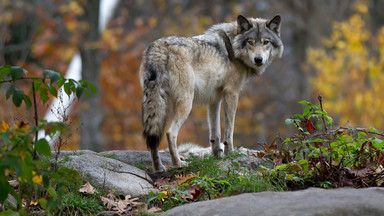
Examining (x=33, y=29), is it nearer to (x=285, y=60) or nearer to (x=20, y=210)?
(x=285, y=60)

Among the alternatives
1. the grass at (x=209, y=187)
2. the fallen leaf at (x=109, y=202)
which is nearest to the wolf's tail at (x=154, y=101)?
the grass at (x=209, y=187)

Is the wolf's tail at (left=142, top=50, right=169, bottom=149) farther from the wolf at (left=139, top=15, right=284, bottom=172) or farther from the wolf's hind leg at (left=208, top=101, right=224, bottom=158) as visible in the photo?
the wolf's hind leg at (left=208, top=101, right=224, bottom=158)

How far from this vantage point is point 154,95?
18.7 feet

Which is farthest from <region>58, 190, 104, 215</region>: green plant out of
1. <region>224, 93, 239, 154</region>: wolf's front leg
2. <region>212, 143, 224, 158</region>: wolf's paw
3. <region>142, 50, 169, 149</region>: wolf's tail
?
<region>224, 93, 239, 154</region>: wolf's front leg

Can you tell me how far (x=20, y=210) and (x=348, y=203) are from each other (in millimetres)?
2176

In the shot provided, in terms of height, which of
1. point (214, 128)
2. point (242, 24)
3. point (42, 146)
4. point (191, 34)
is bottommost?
point (42, 146)

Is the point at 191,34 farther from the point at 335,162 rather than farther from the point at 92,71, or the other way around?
the point at 335,162

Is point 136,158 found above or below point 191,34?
below

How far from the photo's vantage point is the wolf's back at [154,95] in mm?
5637

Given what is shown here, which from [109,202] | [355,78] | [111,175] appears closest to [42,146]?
[109,202]

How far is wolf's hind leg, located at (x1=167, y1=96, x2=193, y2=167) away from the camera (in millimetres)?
5910

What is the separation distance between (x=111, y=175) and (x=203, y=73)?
2.06 m

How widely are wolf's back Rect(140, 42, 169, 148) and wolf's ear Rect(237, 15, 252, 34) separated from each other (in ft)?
5.04

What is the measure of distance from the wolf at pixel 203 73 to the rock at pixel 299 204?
2.33 m
